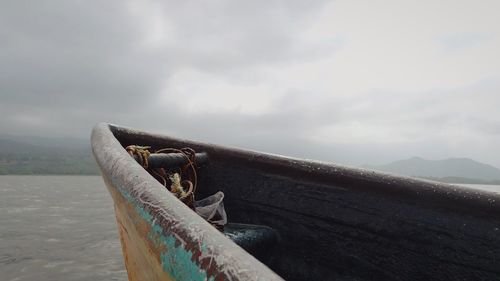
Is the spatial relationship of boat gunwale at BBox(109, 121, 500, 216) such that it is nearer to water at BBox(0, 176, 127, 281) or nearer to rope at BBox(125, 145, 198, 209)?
rope at BBox(125, 145, 198, 209)

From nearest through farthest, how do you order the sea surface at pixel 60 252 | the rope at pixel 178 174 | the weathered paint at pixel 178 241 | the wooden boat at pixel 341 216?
1. the weathered paint at pixel 178 241
2. the wooden boat at pixel 341 216
3. the rope at pixel 178 174
4. the sea surface at pixel 60 252

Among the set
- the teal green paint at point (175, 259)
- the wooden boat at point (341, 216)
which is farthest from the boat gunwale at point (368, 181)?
the teal green paint at point (175, 259)

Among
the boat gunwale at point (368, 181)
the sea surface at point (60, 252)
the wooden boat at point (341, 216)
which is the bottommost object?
the sea surface at point (60, 252)

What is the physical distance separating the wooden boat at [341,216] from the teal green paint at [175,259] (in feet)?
1.08

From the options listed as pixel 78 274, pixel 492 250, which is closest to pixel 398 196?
pixel 492 250

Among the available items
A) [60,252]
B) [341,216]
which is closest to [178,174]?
[341,216]

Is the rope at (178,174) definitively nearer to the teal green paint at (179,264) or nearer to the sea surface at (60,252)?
the teal green paint at (179,264)

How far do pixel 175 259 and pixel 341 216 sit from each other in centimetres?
217

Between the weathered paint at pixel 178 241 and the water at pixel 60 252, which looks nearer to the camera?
the weathered paint at pixel 178 241

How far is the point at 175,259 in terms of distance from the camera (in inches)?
36.1

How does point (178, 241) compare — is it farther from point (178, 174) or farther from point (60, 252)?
point (60, 252)

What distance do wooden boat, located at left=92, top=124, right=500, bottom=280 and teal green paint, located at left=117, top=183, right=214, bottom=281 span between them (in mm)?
328

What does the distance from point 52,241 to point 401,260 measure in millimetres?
13810

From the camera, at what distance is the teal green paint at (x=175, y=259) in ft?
2.70
